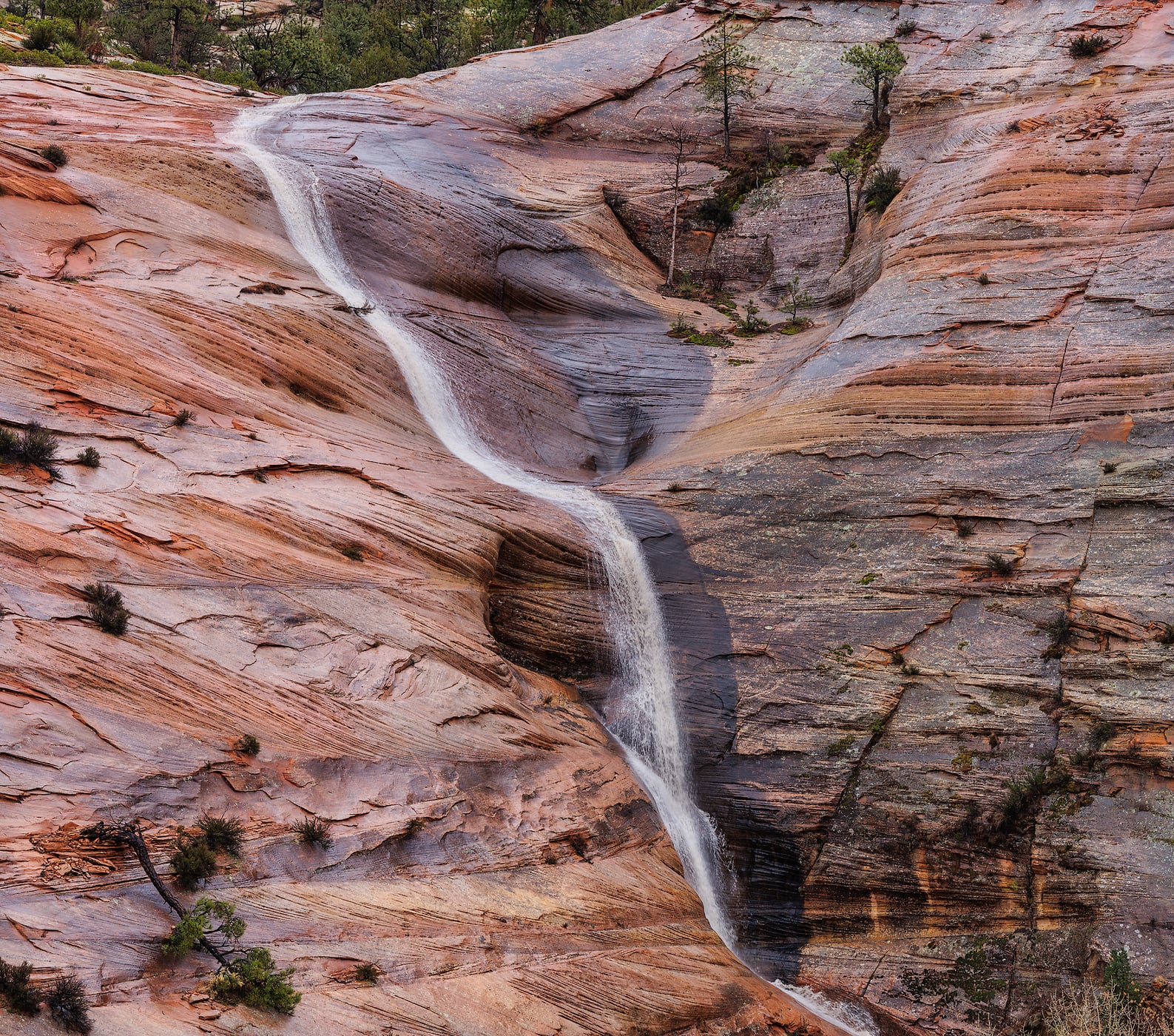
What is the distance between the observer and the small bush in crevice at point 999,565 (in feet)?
65.7

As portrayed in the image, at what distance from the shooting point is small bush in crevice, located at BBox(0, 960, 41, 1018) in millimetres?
10766

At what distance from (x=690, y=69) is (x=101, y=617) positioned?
33469 mm

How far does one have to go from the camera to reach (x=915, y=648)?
19688 millimetres

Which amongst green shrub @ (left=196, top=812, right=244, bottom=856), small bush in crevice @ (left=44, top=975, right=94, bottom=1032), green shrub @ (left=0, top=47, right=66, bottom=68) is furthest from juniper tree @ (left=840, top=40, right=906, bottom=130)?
small bush in crevice @ (left=44, top=975, right=94, bottom=1032)

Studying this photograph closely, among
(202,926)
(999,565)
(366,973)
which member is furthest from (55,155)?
(999,565)

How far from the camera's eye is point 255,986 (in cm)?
1220

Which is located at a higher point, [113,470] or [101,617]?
[113,470]

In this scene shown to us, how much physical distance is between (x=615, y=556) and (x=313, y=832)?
378 inches

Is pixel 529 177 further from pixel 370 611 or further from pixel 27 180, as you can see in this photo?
pixel 370 611

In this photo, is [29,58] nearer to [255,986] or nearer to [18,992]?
[18,992]

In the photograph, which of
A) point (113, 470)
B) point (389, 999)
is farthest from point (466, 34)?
point (389, 999)

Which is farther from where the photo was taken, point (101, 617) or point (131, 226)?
point (131, 226)

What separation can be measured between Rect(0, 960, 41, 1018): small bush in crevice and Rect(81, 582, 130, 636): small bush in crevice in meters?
5.18

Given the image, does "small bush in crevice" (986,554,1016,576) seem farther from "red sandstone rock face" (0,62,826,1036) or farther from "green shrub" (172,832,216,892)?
"green shrub" (172,832,216,892)
